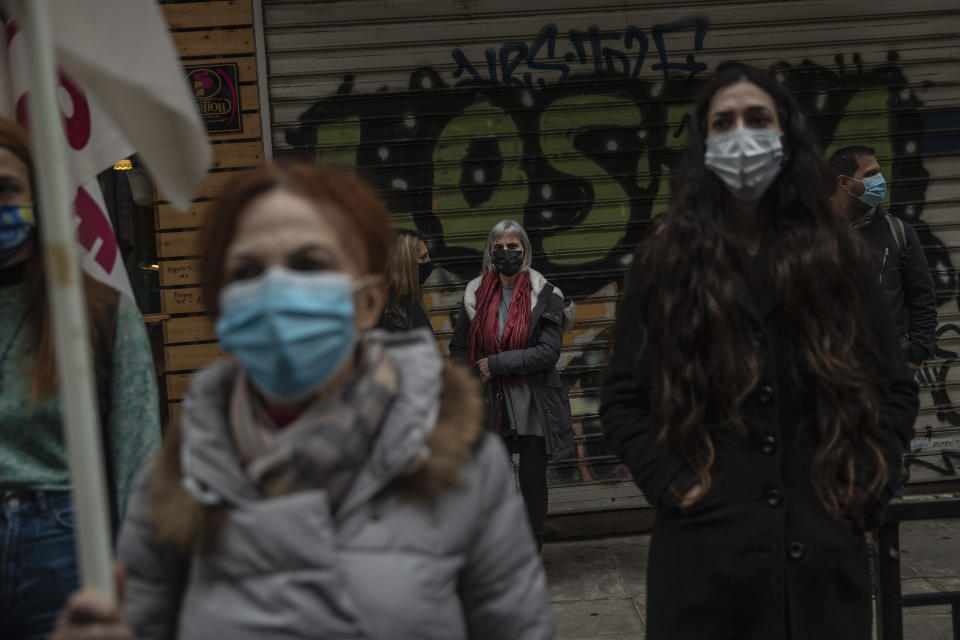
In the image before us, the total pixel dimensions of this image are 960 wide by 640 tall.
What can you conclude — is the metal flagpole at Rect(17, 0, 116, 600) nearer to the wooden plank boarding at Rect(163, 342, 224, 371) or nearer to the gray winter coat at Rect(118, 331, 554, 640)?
the gray winter coat at Rect(118, 331, 554, 640)

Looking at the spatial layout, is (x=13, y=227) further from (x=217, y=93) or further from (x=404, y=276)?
(x=217, y=93)

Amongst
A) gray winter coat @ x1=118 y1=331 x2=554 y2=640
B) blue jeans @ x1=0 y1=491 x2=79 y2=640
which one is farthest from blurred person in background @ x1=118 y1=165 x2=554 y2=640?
blue jeans @ x1=0 y1=491 x2=79 y2=640

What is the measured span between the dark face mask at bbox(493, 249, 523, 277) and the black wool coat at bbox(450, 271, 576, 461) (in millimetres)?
138

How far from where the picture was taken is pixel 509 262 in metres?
5.73

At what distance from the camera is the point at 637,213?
693cm

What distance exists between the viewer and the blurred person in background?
1551 millimetres

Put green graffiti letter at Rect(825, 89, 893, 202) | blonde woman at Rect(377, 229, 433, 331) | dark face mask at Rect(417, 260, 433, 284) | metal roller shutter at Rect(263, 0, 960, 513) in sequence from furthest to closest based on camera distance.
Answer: green graffiti letter at Rect(825, 89, 893, 202), metal roller shutter at Rect(263, 0, 960, 513), dark face mask at Rect(417, 260, 433, 284), blonde woman at Rect(377, 229, 433, 331)

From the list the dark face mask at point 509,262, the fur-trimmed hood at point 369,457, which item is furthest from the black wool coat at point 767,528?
the dark face mask at point 509,262

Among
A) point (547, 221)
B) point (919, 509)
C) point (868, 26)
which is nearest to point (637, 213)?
point (547, 221)

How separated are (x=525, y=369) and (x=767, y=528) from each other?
122 inches

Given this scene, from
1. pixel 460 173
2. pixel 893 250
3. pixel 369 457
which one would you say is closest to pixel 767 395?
pixel 369 457

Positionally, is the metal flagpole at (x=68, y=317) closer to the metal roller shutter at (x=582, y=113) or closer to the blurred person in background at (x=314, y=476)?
the blurred person in background at (x=314, y=476)

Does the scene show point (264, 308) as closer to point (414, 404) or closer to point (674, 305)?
→ point (414, 404)

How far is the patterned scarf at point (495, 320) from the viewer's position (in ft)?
18.3
